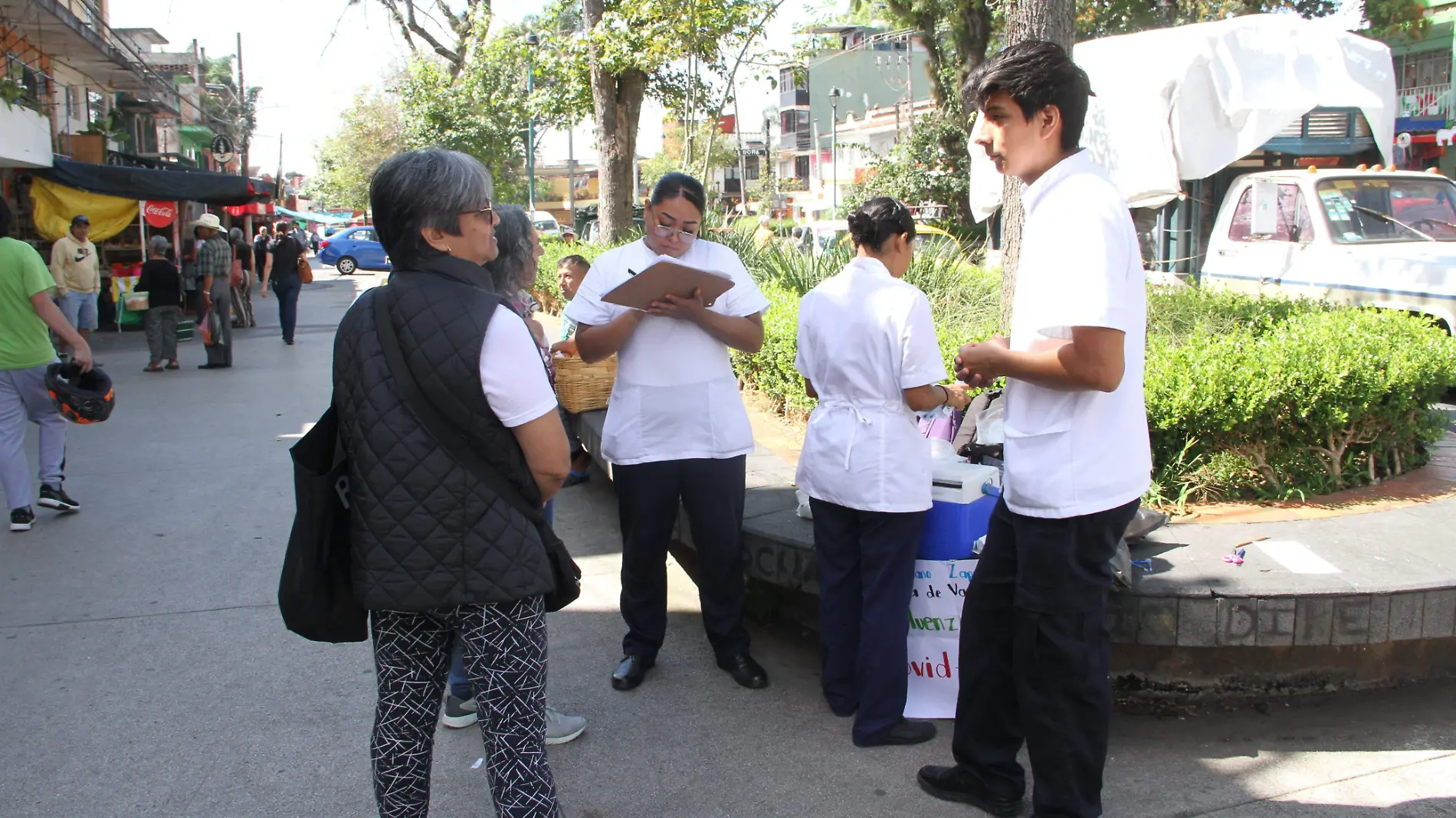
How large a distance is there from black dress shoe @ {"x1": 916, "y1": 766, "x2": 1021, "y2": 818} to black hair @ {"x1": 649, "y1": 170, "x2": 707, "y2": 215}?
2089 millimetres

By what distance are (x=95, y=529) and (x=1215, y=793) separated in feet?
19.8

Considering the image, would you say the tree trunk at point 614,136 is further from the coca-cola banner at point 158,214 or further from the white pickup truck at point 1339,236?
the white pickup truck at point 1339,236

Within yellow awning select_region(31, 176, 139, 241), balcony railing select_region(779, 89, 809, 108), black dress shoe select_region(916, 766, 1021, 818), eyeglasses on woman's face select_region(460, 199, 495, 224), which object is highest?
balcony railing select_region(779, 89, 809, 108)

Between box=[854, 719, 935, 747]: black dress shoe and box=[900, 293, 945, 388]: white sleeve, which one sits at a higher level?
box=[900, 293, 945, 388]: white sleeve

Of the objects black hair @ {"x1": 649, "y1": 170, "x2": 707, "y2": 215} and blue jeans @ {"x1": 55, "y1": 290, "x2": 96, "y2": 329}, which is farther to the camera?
blue jeans @ {"x1": 55, "y1": 290, "x2": 96, "y2": 329}

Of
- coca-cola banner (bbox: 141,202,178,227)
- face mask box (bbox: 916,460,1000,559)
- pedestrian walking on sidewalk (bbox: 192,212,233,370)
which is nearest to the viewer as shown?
face mask box (bbox: 916,460,1000,559)

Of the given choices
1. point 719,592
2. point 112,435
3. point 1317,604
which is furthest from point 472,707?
point 112,435

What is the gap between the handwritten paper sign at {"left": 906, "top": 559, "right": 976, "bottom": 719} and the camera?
3877 mm

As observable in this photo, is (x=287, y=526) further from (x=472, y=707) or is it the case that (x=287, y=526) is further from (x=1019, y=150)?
(x=1019, y=150)

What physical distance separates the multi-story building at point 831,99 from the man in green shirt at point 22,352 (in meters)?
50.0

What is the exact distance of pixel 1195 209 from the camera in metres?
12.4

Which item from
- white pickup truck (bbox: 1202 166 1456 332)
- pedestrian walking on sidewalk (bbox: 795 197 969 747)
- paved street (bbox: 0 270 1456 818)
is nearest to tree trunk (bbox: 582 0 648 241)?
white pickup truck (bbox: 1202 166 1456 332)

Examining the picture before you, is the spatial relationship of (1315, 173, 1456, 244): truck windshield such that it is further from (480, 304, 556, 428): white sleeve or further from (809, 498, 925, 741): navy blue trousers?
(480, 304, 556, 428): white sleeve

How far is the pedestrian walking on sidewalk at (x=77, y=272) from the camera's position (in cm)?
1423
